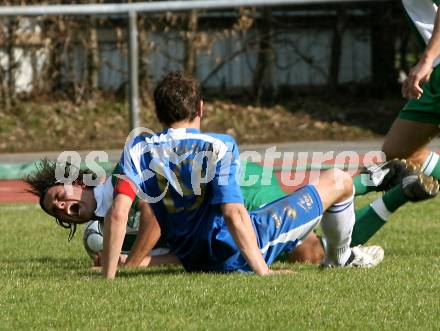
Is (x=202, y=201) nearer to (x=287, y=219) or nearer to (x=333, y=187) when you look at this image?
(x=287, y=219)

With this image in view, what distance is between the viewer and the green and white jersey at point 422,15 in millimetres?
7258

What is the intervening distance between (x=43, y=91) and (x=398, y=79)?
5934 mm

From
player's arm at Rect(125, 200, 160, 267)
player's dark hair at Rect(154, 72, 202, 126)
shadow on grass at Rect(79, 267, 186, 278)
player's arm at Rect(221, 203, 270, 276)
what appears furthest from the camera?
player's arm at Rect(125, 200, 160, 267)

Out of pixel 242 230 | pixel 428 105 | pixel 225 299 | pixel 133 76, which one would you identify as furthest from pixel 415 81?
pixel 133 76

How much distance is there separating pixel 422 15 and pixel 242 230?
2.02m

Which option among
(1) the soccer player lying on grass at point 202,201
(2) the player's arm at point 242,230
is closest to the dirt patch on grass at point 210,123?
(1) the soccer player lying on grass at point 202,201

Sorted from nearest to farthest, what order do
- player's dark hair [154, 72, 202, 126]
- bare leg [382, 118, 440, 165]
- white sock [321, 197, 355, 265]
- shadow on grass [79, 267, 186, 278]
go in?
1. player's dark hair [154, 72, 202, 126]
2. white sock [321, 197, 355, 265]
3. shadow on grass [79, 267, 186, 278]
4. bare leg [382, 118, 440, 165]

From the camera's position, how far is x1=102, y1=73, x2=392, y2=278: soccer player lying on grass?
621 centimetres

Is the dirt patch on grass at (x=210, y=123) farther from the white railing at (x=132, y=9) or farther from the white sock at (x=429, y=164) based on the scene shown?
the white sock at (x=429, y=164)

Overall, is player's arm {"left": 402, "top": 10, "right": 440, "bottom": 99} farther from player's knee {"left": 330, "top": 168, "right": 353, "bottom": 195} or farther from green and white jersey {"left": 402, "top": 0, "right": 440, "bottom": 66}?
green and white jersey {"left": 402, "top": 0, "right": 440, "bottom": 66}

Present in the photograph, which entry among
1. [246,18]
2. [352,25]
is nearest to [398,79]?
[352,25]

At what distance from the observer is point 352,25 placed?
20.2 m

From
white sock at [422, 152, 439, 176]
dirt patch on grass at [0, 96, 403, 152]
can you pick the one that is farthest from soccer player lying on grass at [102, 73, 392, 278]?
dirt patch on grass at [0, 96, 403, 152]

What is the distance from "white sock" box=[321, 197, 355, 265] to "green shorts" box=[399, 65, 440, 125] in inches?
42.1
